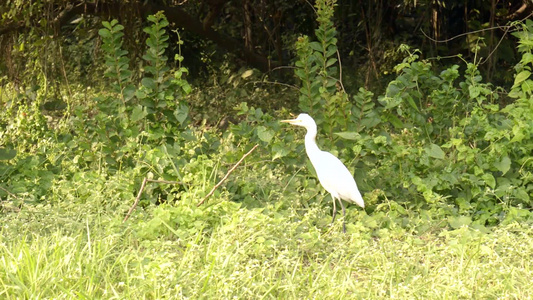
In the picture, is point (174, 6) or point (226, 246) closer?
point (226, 246)

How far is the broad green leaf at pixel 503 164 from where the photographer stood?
437cm

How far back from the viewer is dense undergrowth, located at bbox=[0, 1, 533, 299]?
10.2 ft

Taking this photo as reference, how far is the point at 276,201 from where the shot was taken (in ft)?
14.3

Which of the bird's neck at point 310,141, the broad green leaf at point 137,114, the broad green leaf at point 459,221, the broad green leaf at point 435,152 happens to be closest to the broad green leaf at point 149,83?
the broad green leaf at point 137,114

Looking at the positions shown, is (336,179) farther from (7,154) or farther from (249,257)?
(7,154)

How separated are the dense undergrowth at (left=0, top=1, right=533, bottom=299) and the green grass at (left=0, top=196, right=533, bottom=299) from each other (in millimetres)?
10

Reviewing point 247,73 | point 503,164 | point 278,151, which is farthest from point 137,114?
point 247,73

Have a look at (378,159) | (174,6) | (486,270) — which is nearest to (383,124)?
(378,159)

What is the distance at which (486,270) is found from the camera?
3328 millimetres

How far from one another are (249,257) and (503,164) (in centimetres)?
173

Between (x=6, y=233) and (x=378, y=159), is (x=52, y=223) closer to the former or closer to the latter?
(x=6, y=233)

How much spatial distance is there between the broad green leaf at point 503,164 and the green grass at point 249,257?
47cm

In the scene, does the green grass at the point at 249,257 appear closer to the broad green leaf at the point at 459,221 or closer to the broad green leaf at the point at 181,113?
the broad green leaf at the point at 459,221

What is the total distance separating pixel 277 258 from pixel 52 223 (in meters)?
1.15
